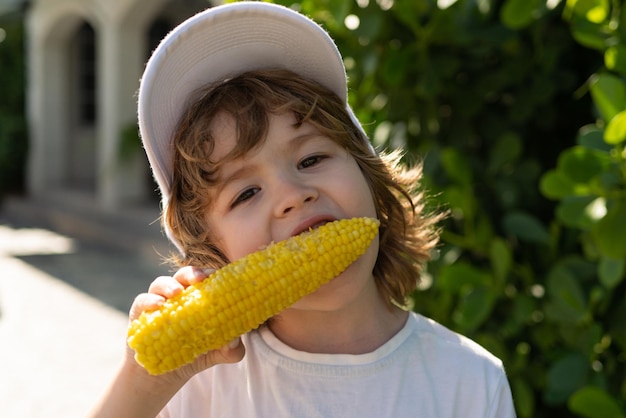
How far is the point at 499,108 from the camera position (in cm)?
242

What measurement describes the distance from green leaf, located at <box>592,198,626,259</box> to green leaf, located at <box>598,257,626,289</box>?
0.04 meters

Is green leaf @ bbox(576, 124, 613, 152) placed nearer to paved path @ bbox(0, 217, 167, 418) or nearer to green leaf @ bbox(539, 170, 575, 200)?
green leaf @ bbox(539, 170, 575, 200)

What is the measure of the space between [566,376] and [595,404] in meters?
0.14

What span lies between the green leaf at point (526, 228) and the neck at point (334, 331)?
2.08 feet

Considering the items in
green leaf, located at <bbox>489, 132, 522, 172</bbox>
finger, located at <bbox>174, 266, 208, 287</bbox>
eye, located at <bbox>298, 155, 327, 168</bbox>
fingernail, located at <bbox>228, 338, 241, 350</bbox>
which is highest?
eye, located at <bbox>298, 155, 327, 168</bbox>

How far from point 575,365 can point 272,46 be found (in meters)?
1.09

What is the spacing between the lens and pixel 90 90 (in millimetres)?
13844

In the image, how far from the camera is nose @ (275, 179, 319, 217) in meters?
1.44

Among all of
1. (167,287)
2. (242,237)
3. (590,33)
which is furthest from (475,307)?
(167,287)

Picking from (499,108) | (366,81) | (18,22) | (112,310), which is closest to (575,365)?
(499,108)

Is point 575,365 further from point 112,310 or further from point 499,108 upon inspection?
point 112,310

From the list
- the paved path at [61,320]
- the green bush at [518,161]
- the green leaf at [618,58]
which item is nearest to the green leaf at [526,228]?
the green bush at [518,161]

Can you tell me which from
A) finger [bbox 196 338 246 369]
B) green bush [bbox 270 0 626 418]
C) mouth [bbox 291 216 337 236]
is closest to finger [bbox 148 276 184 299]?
finger [bbox 196 338 246 369]

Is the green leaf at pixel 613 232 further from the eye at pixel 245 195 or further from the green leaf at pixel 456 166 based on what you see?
the eye at pixel 245 195
